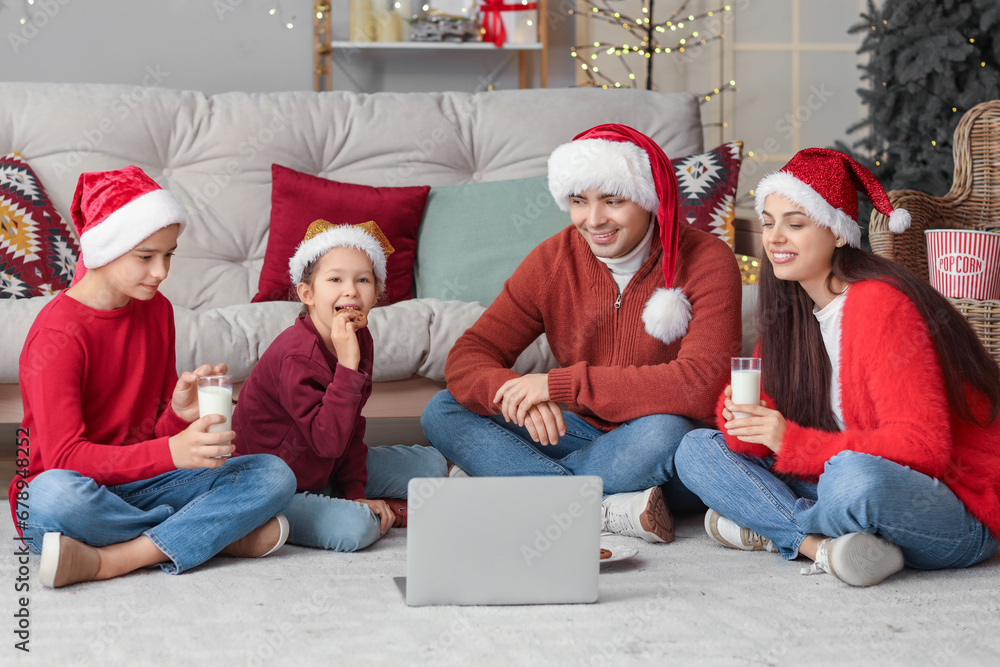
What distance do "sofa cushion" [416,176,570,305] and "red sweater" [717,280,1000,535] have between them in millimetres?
1083

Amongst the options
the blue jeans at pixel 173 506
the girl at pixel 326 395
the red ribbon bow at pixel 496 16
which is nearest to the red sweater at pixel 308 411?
the girl at pixel 326 395

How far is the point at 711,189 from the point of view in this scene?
94.7 inches

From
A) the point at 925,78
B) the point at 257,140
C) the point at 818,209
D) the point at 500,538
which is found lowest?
the point at 500,538

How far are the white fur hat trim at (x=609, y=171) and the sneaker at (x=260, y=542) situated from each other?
0.81 meters

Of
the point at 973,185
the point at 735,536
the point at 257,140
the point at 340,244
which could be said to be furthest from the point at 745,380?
the point at 257,140

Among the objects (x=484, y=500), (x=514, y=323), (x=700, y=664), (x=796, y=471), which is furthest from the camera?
(x=514, y=323)

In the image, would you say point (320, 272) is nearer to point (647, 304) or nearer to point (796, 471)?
point (647, 304)

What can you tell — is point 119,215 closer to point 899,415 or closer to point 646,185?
point 646,185

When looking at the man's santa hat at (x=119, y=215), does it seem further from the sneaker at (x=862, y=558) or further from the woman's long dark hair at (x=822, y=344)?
the sneaker at (x=862, y=558)

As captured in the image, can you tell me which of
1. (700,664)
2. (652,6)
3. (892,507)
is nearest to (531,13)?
(652,6)

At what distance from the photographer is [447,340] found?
79.9 inches

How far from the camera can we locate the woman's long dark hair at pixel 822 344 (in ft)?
4.55

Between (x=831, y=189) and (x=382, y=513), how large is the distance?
93 centimetres

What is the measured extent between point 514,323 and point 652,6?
2.36 metres
